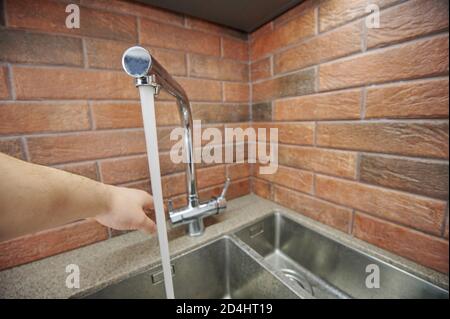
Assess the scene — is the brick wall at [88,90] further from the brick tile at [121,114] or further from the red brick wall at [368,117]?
the red brick wall at [368,117]

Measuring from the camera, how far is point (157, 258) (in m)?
0.56

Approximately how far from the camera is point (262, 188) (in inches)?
36.3

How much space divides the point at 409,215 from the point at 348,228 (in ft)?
0.55

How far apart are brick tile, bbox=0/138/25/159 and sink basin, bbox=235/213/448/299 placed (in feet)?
2.25

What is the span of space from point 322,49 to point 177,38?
0.49 metres

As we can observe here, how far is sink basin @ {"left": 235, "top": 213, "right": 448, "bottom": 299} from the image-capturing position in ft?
1.66

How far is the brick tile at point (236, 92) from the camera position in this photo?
32.7 inches

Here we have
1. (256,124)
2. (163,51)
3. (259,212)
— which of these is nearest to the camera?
(163,51)

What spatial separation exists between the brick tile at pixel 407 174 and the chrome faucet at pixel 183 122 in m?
0.46

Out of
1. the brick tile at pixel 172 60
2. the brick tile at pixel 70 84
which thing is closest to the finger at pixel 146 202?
the brick tile at pixel 70 84

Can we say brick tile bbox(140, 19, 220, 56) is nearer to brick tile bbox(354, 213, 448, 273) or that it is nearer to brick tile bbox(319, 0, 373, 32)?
brick tile bbox(319, 0, 373, 32)
